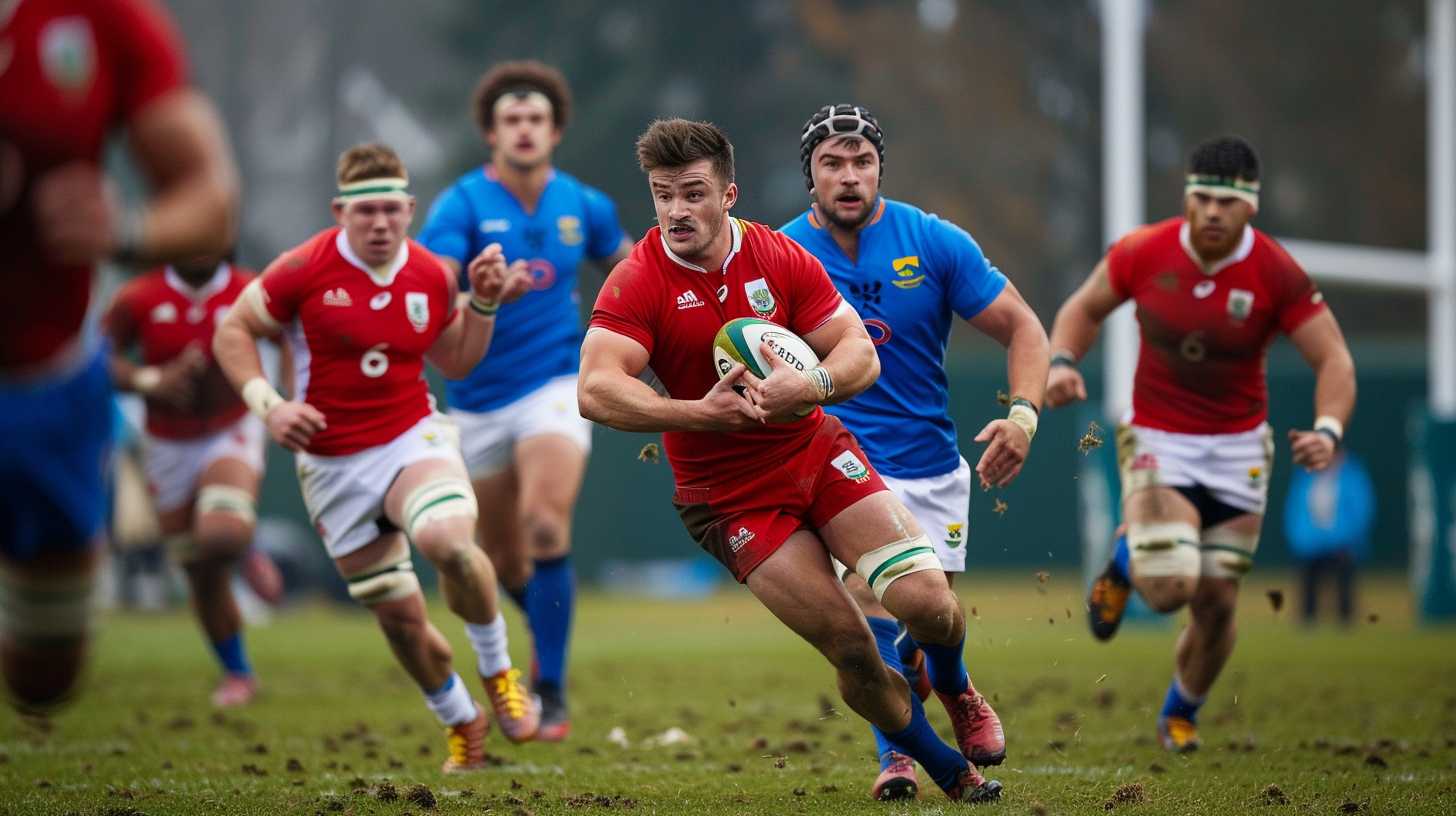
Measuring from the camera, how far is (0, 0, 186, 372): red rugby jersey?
4.31 meters

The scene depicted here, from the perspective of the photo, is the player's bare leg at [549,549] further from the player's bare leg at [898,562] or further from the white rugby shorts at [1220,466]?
the player's bare leg at [898,562]

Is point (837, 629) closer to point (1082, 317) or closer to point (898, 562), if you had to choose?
point (898, 562)

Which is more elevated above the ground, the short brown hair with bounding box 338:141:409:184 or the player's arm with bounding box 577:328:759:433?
the short brown hair with bounding box 338:141:409:184

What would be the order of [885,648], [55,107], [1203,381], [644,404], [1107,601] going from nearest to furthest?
[55,107] < [644,404] < [885,648] < [1203,381] < [1107,601]

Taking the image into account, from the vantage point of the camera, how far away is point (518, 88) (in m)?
9.34

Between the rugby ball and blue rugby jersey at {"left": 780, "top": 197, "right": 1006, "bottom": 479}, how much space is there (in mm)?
1078

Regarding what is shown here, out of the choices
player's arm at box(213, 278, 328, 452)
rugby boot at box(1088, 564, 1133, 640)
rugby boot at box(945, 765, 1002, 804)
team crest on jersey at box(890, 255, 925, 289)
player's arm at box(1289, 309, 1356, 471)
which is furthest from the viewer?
rugby boot at box(1088, 564, 1133, 640)

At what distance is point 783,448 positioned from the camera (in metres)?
6.04

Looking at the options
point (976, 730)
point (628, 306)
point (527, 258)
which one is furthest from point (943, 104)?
point (628, 306)

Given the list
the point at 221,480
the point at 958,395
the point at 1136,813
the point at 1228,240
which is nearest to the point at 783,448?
the point at 1136,813

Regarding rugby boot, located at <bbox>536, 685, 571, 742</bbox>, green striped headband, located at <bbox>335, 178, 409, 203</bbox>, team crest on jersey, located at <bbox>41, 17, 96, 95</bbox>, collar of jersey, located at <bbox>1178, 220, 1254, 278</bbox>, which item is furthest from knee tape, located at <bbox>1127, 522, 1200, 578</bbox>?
team crest on jersey, located at <bbox>41, 17, 96, 95</bbox>

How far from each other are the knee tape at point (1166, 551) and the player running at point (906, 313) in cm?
146

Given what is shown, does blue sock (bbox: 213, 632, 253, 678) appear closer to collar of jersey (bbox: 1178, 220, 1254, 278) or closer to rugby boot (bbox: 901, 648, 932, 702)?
rugby boot (bbox: 901, 648, 932, 702)

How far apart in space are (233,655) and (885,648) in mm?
5371
